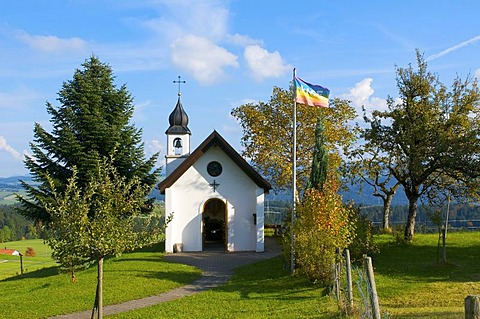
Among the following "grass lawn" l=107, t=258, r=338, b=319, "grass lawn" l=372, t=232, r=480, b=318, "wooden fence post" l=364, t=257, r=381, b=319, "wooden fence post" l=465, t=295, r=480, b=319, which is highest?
"wooden fence post" l=465, t=295, r=480, b=319

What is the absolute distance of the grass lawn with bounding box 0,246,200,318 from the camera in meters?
14.2

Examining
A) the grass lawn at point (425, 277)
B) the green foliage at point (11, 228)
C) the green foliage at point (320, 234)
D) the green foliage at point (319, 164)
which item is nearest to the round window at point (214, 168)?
the green foliage at point (319, 164)

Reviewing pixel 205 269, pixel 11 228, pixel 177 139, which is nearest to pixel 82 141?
pixel 177 139

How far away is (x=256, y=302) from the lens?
14109 millimetres

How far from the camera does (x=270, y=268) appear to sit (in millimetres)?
19422

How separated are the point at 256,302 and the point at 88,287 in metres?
6.53

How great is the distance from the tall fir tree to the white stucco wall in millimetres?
3617

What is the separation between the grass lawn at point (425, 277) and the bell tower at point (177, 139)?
14.2 metres

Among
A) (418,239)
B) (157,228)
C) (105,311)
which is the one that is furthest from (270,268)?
(418,239)

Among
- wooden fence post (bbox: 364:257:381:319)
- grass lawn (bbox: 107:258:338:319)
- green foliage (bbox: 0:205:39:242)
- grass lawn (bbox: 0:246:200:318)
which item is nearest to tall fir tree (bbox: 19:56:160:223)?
grass lawn (bbox: 0:246:200:318)

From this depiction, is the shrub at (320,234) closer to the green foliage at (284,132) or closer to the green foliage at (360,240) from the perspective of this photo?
the green foliage at (360,240)

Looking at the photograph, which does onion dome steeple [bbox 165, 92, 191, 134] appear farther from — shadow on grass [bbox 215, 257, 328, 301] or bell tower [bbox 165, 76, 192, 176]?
shadow on grass [bbox 215, 257, 328, 301]

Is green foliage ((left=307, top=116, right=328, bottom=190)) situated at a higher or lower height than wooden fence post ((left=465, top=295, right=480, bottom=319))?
higher

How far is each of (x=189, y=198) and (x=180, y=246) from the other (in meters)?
2.58
